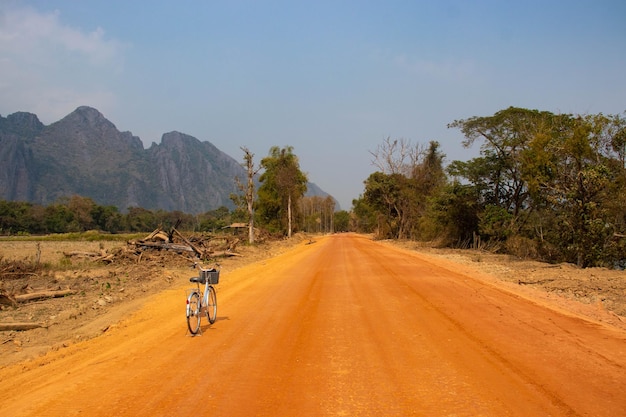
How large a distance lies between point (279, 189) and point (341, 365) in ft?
156

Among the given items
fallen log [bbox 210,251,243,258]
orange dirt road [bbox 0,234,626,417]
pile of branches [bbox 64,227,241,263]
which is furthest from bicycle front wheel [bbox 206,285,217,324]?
fallen log [bbox 210,251,243,258]

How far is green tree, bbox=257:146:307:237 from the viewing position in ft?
167

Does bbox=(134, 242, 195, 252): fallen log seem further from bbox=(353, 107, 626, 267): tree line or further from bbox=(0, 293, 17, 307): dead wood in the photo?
bbox=(353, 107, 626, 267): tree line

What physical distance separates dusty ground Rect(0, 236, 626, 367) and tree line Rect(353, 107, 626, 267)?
195 cm

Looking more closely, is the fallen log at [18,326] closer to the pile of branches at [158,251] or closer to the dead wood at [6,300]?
the dead wood at [6,300]

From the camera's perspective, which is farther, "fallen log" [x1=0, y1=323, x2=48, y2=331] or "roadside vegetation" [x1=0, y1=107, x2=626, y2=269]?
"roadside vegetation" [x1=0, y1=107, x2=626, y2=269]

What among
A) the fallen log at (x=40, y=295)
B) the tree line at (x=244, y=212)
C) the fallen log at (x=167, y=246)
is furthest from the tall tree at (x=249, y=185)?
the fallen log at (x=40, y=295)

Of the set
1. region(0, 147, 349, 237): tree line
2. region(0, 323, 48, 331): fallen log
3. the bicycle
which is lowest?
region(0, 323, 48, 331): fallen log

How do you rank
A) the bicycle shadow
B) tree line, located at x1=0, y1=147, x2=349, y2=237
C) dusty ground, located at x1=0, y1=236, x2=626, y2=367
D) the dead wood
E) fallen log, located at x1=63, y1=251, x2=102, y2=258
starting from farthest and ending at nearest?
1. tree line, located at x1=0, y1=147, x2=349, y2=237
2. fallen log, located at x1=63, y1=251, x2=102, y2=258
3. the dead wood
4. dusty ground, located at x1=0, y1=236, x2=626, y2=367
5. the bicycle shadow

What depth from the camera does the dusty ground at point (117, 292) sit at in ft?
25.3

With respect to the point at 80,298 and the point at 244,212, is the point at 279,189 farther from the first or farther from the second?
the point at 80,298

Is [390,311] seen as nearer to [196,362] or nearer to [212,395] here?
[196,362]

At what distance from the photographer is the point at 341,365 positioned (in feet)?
16.9

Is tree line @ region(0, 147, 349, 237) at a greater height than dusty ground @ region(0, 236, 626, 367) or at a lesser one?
greater
